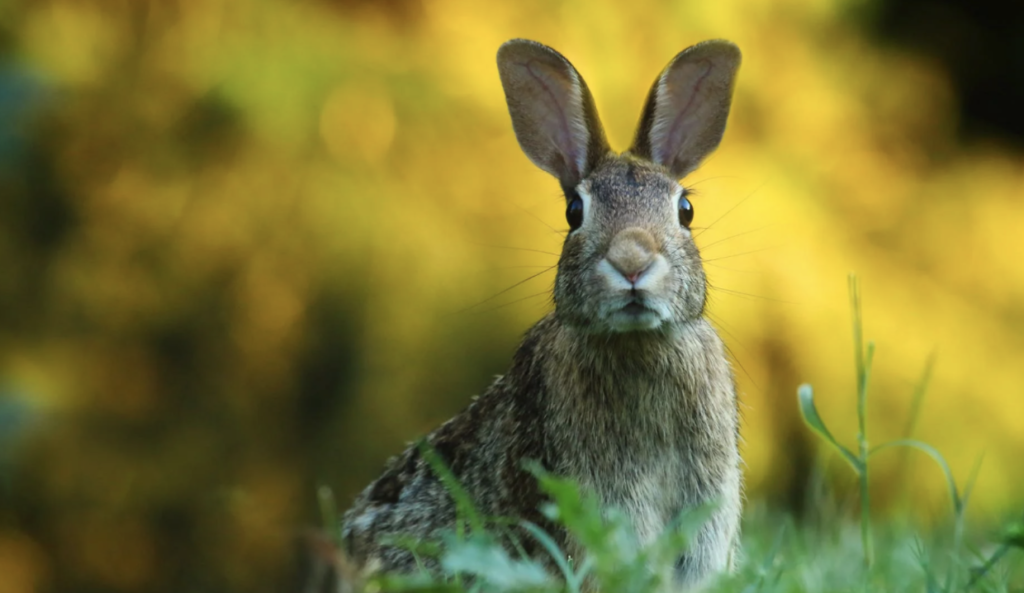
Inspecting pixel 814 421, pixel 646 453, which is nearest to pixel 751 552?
pixel 646 453

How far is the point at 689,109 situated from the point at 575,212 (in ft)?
1.47

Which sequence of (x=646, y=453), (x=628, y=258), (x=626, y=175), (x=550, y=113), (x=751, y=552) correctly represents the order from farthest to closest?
(x=751, y=552)
(x=550, y=113)
(x=626, y=175)
(x=646, y=453)
(x=628, y=258)

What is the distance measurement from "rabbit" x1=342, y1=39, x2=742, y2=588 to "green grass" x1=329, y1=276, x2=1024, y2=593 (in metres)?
0.11

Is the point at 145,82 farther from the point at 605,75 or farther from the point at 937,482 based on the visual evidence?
the point at 937,482

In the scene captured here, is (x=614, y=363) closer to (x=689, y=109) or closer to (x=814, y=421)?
(x=814, y=421)

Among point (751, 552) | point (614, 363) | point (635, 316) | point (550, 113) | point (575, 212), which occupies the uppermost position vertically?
point (550, 113)

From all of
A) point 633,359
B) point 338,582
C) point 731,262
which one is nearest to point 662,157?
point 633,359

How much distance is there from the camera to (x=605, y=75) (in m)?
5.34

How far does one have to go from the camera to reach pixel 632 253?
2449 millimetres

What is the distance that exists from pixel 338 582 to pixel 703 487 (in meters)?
1.02

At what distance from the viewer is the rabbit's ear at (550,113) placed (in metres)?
2.85

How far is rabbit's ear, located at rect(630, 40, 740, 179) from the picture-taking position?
2.86m

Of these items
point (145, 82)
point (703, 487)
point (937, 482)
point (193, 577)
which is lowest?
point (937, 482)

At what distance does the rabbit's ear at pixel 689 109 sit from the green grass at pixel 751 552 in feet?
2.16
